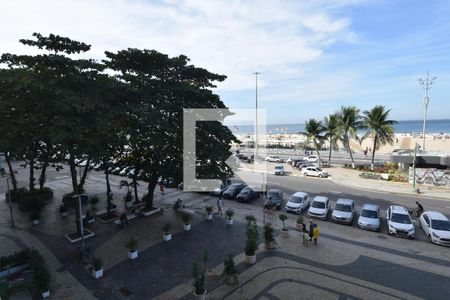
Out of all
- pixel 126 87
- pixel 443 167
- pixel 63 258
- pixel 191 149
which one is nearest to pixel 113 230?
pixel 63 258

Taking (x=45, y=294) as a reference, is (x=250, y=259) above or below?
above

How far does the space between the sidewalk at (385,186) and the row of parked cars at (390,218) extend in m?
10.6

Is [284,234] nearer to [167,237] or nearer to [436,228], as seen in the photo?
[167,237]

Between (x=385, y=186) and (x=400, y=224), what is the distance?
16035 mm

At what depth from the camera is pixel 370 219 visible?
2033 cm

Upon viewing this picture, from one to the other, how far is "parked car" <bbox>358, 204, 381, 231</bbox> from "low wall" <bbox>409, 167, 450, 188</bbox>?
17.0 m

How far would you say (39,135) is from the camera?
14164mm

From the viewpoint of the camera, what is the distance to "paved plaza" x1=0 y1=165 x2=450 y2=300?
12.6m

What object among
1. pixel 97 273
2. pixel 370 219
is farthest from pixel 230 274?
pixel 370 219

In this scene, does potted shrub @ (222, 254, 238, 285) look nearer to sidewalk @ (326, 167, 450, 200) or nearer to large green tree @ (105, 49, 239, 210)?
large green tree @ (105, 49, 239, 210)

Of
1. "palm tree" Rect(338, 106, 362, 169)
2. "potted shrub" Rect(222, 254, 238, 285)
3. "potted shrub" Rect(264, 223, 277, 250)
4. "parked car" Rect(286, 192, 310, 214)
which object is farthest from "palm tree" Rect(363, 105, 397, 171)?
"potted shrub" Rect(222, 254, 238, 285)

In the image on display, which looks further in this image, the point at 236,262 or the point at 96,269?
the point at 236,262

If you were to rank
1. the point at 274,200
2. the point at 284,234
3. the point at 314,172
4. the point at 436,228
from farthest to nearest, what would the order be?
1. the point at 314,172
2. the point at 274,200
3. the point at 284,234
4. the point at 436,228

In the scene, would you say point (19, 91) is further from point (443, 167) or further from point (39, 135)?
point (443, 167)
